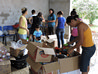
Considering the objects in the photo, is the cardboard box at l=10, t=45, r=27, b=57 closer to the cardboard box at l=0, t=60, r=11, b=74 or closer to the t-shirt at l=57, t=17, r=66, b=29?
the cardboard box at l=0, t=60, r=11, b=74

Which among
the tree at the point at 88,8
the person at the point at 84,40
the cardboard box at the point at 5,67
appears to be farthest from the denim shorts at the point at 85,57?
the tree at the point at 88,8

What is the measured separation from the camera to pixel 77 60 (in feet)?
6.64

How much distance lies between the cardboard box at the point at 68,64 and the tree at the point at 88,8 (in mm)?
9757

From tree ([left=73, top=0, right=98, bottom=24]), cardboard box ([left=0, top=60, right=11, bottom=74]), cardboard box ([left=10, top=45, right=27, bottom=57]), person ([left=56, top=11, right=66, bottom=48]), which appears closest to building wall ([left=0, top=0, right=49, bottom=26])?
person ([left=56, top=11, right=66, bottom=48])

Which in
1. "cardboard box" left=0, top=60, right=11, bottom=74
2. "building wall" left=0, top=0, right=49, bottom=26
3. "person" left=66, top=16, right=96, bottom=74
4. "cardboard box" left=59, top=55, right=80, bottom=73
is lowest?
"cardboard box" left=0, top=60, right=11, bottom=74

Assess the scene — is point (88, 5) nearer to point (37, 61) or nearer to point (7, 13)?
point (7, 13)

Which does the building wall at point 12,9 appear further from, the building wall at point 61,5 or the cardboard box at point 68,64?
the cardboard box at point 68,64

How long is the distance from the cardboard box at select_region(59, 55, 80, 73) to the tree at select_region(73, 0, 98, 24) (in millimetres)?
9757

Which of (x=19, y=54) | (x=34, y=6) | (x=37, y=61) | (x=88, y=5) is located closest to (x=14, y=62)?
(x=19, y=54)

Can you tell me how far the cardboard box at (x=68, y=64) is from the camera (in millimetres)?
1850

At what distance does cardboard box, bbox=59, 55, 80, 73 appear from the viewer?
72.8 inches

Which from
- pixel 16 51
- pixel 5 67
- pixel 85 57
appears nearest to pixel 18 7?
pixel 16 51

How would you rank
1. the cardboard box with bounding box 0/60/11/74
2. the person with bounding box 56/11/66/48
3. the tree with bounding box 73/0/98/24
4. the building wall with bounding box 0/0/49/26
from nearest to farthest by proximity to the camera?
1. the cardboard box with bounding box 0/60/11/74
2. the person with bounding box 56/11/66/48
3. the building wall with bounding box 0/0/49/26
4. the tree with bounding box 73/0/98/24

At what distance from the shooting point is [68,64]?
1898 mm
